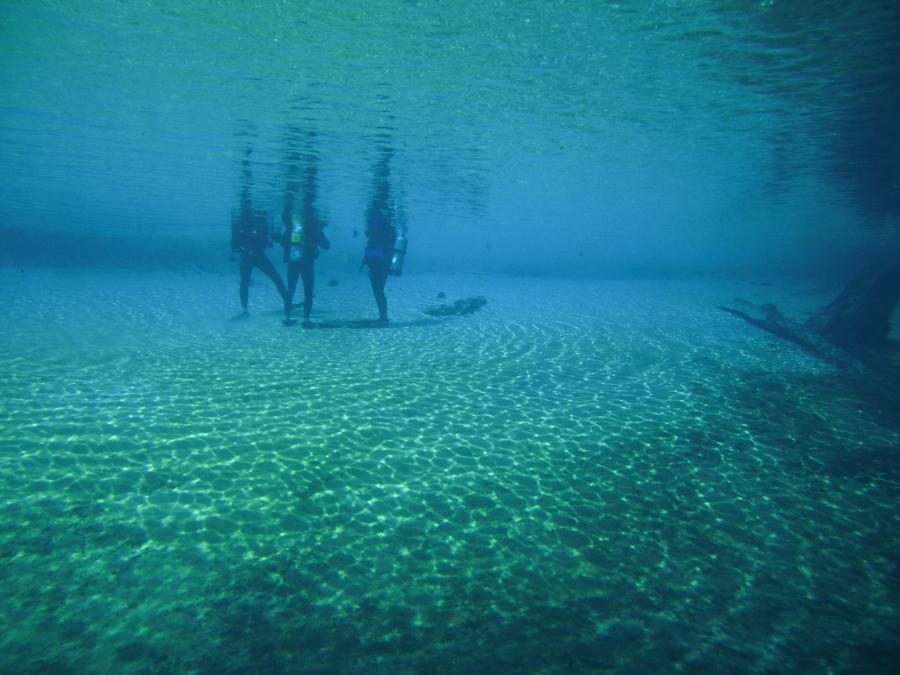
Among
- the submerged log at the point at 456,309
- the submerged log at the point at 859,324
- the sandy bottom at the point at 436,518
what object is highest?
the submerged log at the point at 859,324

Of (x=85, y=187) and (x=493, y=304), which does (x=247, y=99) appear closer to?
(x=493, y=304)

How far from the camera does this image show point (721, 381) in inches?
438

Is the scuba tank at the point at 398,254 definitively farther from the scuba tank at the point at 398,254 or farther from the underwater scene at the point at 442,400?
the underwater scene at the point at 442,400

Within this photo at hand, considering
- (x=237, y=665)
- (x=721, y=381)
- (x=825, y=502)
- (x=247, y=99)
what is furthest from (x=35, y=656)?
(x=247, y=99)

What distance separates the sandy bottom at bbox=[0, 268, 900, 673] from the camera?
3.71m

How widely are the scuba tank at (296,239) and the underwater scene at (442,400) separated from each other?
0.10 metres

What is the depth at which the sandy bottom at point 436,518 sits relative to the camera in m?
3.71

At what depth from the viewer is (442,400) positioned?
9.17m

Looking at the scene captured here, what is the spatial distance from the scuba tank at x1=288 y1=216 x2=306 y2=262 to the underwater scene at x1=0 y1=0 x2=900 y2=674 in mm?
104

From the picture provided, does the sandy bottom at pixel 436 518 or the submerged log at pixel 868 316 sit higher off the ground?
the submerged log at pixel 868 316

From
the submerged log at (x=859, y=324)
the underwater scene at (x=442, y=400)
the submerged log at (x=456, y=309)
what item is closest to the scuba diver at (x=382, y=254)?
the underwater scene at (x=442, y=400)

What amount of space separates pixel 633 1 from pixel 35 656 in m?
12.2

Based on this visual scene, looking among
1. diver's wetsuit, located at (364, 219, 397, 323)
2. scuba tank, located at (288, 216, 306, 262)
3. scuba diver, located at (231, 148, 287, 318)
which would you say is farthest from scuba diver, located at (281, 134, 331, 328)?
diver's wetsuit, located at (364, 219, 397, 323)

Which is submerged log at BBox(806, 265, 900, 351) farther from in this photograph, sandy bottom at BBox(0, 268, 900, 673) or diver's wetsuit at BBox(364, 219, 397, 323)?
diver's wetsuit at BBox(364, 219, 397, 323)
